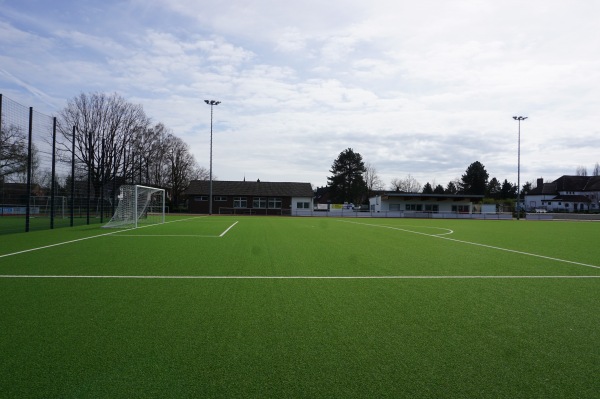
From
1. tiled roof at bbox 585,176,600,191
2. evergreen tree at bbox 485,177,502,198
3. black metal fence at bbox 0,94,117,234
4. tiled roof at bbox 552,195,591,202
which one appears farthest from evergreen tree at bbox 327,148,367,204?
black metal fence at bbox 0,94,117,234

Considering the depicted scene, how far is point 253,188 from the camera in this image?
65875 millimetres

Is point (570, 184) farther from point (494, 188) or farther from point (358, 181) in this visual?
point (358, 181)

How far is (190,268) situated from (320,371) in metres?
5.69

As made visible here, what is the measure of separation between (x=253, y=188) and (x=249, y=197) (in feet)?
6.71

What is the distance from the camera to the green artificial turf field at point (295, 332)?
3.13 metres

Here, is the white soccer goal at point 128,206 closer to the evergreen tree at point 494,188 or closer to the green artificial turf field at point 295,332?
the green artificial turf field at point 295,332

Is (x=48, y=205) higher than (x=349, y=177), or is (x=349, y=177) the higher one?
(x=349, y=177)

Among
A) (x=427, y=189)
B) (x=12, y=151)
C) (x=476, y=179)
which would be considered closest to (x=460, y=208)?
(x=476, y=179)

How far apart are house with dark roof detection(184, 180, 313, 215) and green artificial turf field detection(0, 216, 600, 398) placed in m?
53.3

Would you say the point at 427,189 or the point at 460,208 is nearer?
the point at 460,208

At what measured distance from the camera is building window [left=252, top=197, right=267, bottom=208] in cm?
6438

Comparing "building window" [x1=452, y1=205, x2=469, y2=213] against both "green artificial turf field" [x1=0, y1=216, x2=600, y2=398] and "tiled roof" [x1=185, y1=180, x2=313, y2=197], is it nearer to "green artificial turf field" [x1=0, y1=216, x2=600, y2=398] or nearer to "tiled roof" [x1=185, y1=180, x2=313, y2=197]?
"tiled roof" [x1=185, y1=180, x2=313, y2=197]

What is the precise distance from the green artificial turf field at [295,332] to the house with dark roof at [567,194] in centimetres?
10484

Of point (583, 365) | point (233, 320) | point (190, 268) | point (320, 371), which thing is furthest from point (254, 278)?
point (583, 365)
